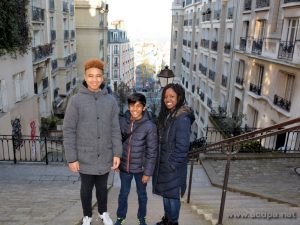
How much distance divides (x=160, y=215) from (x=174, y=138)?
174 cm

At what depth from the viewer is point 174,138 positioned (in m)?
3.79

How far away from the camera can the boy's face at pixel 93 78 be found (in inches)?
142

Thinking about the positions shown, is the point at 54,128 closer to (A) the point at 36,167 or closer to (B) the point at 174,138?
(A) the point at 36,167

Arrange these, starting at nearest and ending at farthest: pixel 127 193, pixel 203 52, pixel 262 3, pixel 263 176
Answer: pixel 127 193 < pixel 263 176 < pixel 262 3 < pixel 203 52

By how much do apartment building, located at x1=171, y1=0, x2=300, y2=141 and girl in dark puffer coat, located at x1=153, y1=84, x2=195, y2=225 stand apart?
1056cm

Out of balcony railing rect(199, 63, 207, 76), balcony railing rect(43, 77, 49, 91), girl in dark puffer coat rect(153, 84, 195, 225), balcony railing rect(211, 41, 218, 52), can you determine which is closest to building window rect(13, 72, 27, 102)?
balcony railing rect(43, 77, 49, 91)

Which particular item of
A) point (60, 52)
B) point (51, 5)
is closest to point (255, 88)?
point (51, 5)

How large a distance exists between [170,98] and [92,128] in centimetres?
107

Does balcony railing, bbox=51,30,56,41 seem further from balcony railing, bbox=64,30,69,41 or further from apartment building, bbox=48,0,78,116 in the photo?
balcony railing, bbox=64,30,69,41

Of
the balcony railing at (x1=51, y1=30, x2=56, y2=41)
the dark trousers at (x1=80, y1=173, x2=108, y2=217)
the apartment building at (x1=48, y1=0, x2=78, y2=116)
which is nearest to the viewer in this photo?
the dark trousers at (x1=80, y1=173, x2=108, y2=217)

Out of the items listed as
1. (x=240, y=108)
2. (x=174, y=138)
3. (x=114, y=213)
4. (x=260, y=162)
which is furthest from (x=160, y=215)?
(x=240, y=108)

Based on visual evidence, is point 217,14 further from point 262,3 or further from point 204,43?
point 262,3

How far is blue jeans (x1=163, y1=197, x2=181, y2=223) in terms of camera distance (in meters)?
4.11

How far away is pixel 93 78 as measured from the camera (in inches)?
143
